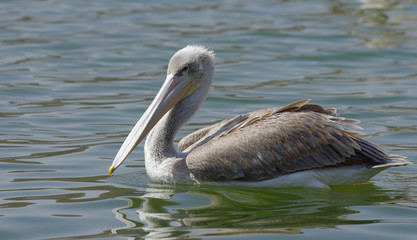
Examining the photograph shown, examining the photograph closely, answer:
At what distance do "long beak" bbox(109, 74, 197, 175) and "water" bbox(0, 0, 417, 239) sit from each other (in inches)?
15.6

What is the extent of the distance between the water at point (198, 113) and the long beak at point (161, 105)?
396 mm

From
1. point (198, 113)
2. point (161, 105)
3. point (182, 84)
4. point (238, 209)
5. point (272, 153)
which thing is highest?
point (182, 84)

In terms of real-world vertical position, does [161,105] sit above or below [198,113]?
above

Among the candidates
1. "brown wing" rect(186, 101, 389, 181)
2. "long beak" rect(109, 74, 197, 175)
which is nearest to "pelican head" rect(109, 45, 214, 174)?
"long beak" rect(109, 74, 197, 175)

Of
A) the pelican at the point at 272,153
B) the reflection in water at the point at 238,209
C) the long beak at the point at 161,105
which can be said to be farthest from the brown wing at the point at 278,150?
the long beak at the point at 161,105

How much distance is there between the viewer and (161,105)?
6645mm

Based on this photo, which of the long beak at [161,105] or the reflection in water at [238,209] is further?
the long beak at [161,105]

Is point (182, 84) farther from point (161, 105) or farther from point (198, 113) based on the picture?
point (198, 113)

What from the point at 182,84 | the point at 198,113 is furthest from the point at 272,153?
the point at 198,113

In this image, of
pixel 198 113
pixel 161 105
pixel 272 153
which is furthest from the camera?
pixel 198 113

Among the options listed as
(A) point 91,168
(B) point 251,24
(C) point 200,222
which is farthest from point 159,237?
(B) point 251,24

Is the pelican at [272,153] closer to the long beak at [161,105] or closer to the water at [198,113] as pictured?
the long beak at [161,105]

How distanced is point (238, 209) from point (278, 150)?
0.69 meters

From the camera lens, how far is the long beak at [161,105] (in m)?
6.48
